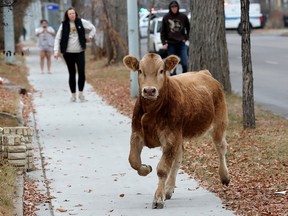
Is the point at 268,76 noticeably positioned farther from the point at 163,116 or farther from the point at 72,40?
the point at 163,116

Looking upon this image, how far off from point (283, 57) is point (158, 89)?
26.8 m

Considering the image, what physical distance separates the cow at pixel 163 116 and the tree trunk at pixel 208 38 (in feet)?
28.3

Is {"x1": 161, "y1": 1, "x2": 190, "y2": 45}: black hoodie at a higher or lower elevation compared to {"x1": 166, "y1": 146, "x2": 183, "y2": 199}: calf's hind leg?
higher

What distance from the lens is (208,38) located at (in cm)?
1825

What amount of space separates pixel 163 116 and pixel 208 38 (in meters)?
9.60

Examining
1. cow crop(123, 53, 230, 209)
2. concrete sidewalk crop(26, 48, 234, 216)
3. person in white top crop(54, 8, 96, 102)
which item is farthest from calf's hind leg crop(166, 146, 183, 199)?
person in white top crop(54, 8, 96, 102)

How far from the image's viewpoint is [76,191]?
385 inches

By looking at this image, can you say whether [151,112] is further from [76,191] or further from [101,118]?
[101,118]

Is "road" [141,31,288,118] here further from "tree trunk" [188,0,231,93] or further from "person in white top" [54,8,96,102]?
"person in white top" [54,8,96,102]

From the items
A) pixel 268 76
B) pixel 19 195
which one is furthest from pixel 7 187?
pixel 268 76

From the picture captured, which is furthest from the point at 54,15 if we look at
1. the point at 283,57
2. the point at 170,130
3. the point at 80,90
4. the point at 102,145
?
the point at 170,130

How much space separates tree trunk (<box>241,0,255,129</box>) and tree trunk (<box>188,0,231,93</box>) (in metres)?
4.31

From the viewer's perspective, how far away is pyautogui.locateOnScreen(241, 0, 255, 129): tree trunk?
13320 mm

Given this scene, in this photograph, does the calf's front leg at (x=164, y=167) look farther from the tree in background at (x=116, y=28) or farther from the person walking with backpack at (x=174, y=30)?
the tree in background at (x=116, y=28)
